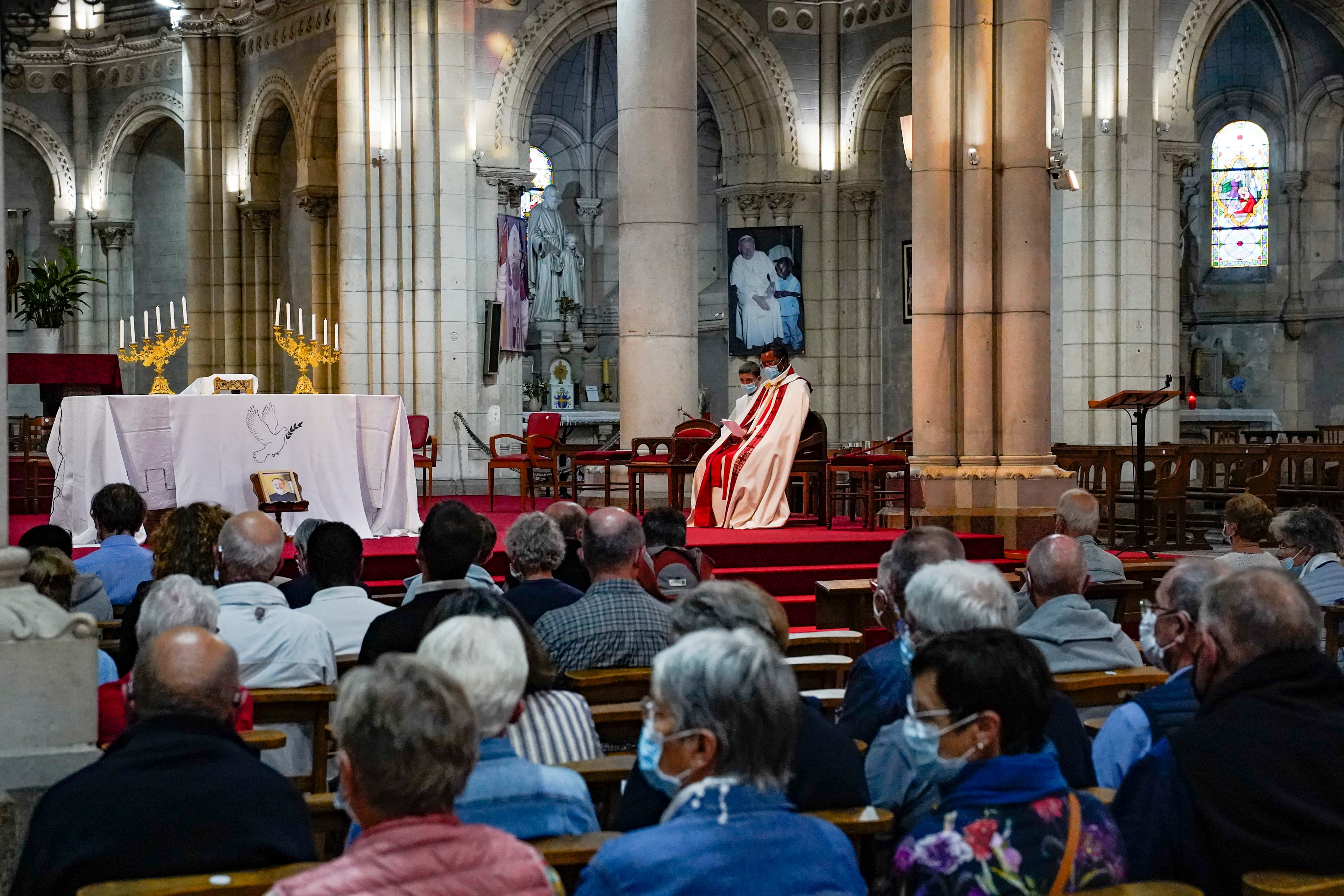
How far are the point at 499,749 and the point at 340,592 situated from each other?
7.83ft

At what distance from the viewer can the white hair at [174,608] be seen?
385 centimetres

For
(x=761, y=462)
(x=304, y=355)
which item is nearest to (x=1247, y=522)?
(x=761, y=462)

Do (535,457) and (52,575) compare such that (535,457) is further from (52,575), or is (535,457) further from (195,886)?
(195,886)

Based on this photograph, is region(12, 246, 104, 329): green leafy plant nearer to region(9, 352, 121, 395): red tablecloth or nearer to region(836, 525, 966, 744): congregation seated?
region(9, 352, 121, 395): red tablecloth

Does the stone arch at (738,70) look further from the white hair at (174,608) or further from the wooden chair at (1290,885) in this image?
the wooden chair at (1290,885)

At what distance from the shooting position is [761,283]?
1995 cm

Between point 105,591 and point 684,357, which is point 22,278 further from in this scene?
point 105,591

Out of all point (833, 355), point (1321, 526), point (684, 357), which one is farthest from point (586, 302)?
point (1321, 526)

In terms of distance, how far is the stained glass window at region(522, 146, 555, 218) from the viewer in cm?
2517

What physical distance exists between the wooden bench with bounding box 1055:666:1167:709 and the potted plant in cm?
1811

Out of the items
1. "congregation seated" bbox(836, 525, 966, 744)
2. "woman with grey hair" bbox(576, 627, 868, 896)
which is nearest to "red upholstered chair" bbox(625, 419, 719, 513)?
"congregation seated" bbox(836, 525, 966, 744)

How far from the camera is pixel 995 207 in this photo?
1080cm

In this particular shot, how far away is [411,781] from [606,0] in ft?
56.5

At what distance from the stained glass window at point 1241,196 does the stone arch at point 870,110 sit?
6.17m
